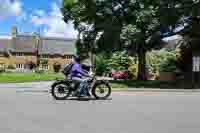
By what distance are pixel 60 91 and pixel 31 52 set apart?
95644mm

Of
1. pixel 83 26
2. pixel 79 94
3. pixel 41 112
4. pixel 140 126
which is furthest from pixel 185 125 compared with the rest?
pixel 83 26

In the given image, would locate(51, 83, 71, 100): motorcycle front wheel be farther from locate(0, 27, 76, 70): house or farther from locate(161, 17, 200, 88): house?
locate(0, 27, 76, 70): house

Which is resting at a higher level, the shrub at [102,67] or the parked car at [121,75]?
the shrub at [102,67]

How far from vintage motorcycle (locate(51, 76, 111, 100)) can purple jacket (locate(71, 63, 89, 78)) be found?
1.03 ft

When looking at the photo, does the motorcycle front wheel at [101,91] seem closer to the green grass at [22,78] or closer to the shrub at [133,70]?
the green grass at [22,78]

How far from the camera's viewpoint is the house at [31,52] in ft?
372

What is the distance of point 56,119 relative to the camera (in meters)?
12.7

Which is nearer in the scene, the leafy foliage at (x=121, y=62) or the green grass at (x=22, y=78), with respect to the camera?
the green grass at (x=22, y=78)

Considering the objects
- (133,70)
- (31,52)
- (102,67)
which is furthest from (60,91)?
(31,52)

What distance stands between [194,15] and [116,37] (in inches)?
243

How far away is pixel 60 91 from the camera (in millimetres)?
20016

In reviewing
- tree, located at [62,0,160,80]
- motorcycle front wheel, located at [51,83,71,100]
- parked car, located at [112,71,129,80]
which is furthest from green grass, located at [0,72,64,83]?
motorcycle front wheel, located at [51,83,71,100]

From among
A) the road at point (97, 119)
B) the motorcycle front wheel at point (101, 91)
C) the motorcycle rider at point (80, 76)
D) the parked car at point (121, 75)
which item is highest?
the parked car at point (121, 75)

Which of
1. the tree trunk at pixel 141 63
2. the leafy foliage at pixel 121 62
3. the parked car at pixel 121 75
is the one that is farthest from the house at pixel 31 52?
the tree trunk at pixel 141 63
